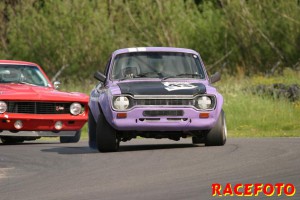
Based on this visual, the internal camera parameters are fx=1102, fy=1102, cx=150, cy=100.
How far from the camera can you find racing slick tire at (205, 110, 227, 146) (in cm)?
1614

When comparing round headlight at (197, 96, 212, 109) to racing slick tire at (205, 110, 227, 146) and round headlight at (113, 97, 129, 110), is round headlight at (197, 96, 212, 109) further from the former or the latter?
round headlight at (113, 97, 129, 110)

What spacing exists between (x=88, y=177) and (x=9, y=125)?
7.18 m

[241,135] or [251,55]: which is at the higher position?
[241,135]

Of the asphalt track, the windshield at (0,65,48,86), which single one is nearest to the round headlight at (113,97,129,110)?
the asphalt track

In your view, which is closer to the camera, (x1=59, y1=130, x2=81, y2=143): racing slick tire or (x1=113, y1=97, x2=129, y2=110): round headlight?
(x1=113, y1=97, x2=129, y2=110): round headlight

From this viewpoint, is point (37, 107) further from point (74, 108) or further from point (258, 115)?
point (258, 115)

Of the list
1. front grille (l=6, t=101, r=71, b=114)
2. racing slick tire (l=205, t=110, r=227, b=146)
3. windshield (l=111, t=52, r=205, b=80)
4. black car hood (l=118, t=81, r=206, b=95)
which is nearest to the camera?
black car hood (l=118, t=81, r=206, b=95)

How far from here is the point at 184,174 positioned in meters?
12.3

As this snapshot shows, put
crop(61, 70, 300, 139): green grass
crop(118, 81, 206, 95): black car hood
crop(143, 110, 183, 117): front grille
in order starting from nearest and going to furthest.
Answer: crop(143, 110, 183, 117): front grille, crop(118, 81, 206, 95): black car hood, crop(61, 70, 300, 139): green grass

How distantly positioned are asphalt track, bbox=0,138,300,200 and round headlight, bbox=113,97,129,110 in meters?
0.67

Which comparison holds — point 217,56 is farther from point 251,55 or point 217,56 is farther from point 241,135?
point 241,135

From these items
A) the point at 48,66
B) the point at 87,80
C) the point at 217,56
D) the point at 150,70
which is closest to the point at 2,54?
the point at 48,66

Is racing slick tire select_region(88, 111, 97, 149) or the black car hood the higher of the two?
the black car hood

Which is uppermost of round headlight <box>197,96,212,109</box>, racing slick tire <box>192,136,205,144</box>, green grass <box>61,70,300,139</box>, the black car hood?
the black car hood
